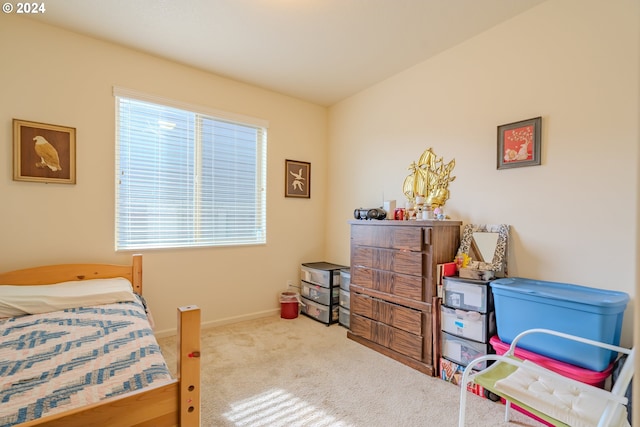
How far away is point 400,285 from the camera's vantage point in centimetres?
248

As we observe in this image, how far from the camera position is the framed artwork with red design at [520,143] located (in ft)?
6.79

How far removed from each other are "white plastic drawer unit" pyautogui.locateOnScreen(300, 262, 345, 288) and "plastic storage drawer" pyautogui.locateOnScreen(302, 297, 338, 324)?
24cm

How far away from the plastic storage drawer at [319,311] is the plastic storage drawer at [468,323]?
134 centimetres

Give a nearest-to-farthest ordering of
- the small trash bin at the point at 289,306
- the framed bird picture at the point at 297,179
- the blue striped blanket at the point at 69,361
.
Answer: the blue striped blanket at the point at 69,361 → the small trash bin at the point at 289,306 → the framed bird picture at the point at 297,179

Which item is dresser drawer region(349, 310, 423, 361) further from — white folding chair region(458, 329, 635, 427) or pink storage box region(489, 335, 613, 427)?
white folding chair region(458, 329, 635, 427)

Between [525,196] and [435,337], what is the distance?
1214 millimetres

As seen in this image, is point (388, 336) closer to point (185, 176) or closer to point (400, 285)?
point (400, 285)

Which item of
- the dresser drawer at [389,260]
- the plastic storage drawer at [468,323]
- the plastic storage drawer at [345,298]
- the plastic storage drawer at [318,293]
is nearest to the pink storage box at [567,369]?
the plastic storage drawer at [468,323]

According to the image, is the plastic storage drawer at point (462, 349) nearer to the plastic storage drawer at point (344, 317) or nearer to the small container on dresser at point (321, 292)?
the plastic storage drawer at point (344, 317)

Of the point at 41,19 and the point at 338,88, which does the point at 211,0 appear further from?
the point at 338,88

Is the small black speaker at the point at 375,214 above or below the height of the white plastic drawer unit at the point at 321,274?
above

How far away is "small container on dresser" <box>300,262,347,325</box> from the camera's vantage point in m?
3.25

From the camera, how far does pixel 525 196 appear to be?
7.00 feet

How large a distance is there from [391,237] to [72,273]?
2586 mm
